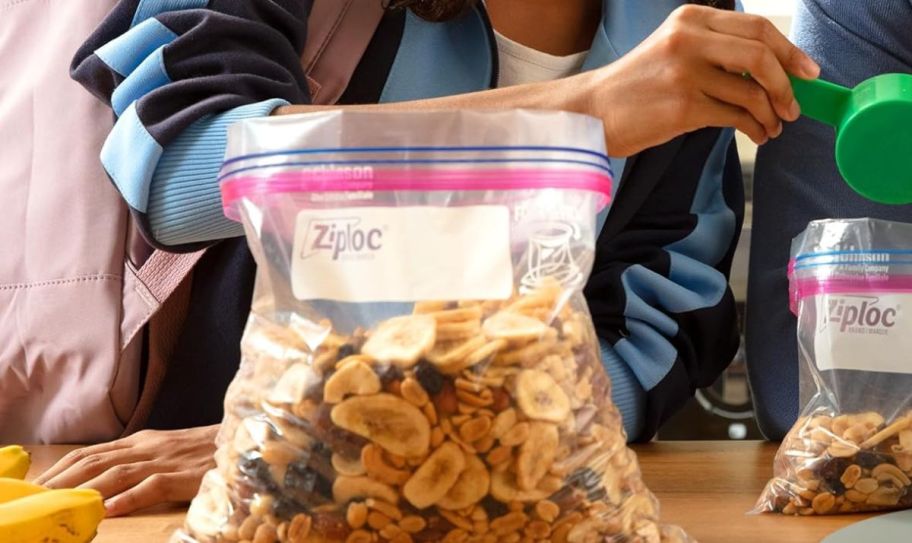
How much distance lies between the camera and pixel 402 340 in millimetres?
525

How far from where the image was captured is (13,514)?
55 cm

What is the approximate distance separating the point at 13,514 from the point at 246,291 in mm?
557

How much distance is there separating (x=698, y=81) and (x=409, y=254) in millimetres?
298

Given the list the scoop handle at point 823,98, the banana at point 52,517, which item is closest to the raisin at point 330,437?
the banana at point 52,517

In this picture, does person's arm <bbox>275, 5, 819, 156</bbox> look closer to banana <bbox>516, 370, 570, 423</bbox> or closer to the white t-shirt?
banana <bbox>516, 370, 570, 423</bbox>

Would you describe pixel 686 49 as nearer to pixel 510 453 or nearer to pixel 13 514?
pixel 510 453

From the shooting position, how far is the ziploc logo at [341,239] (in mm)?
537

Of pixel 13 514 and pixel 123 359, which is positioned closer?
pixel 13 514

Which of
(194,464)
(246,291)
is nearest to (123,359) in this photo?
(246,291)

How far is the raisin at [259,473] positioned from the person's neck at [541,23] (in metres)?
0.73

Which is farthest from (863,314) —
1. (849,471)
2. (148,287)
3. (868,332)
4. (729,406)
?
(729,406)

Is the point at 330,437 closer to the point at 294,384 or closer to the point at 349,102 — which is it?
the point at 294,384

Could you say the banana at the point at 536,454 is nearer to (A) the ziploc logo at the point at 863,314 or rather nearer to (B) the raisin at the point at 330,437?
(B) the raisin at the point at 330,437

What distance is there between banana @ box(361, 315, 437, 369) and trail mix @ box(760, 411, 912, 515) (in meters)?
0.38
